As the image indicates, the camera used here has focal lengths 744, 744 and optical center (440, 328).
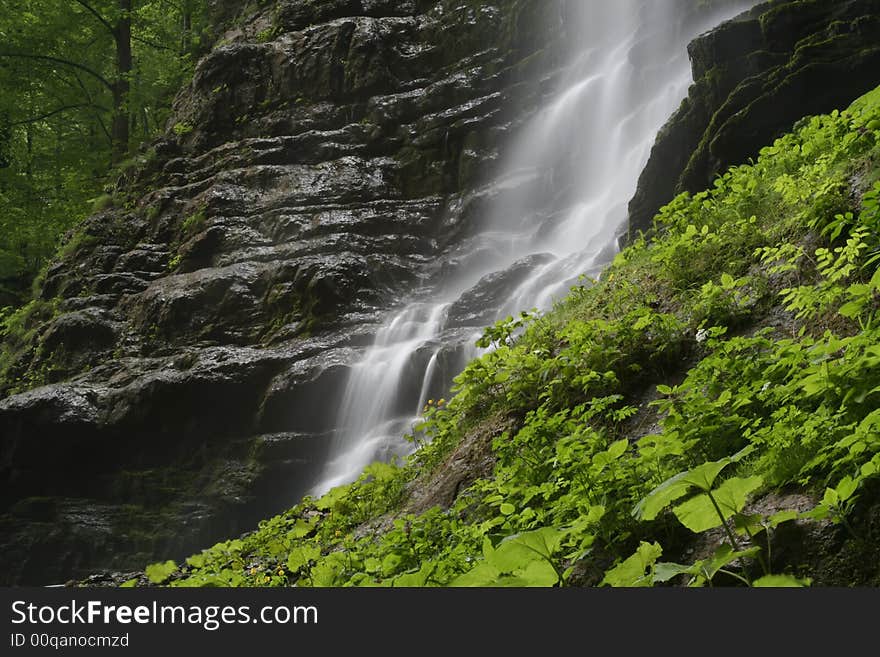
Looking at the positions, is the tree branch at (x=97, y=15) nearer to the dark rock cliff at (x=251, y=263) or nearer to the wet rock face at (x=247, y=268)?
the dark rock cliff at (x=251, y=263)

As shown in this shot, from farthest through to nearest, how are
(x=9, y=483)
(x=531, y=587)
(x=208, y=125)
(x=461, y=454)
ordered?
(x=208, y=125) < (x=9, y=483) < (x=461, y=454) < (x=531, y=587)

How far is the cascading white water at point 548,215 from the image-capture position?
11141mm

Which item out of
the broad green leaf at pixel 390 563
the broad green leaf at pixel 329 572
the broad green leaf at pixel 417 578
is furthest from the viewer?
the broad green leaf at pixel 329 572

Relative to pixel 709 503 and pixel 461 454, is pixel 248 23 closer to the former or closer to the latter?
pixel 461 454

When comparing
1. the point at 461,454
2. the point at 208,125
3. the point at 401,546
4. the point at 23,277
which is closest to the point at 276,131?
the point at 208,125

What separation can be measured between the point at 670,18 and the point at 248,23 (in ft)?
38.3

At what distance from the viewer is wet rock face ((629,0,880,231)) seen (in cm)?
835

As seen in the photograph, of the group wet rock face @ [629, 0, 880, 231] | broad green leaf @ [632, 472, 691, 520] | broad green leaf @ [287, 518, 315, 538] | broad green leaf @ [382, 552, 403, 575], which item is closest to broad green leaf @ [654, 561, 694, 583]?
broad green leaf @ [632, 472, 691, 520]

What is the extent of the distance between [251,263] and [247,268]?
0.58ft

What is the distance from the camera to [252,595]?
1978 mm

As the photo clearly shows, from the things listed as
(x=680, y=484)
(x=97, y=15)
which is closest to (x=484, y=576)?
(x=680, y=484)

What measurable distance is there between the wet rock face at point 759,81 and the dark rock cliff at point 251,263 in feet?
0.29

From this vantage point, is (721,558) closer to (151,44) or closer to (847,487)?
(847,487)

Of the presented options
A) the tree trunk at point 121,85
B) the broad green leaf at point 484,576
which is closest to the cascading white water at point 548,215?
the broad green leaf at point 484,576
